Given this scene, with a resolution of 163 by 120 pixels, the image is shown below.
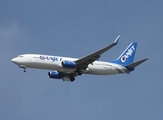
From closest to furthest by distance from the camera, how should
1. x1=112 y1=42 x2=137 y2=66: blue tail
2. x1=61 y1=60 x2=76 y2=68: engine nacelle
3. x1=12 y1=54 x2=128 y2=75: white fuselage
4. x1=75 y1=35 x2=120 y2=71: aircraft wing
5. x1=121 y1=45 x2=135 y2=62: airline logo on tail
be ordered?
1. x1=75 y1=35 x2=120 y2=71: aircraft wing
2. x1=12 y1=54 x2=128 y2=75: white fuselage
3. x1=61 y1=60 x2=76 y2=68: engine nacelle
4. x1=112 y1=42 x2=137 y2=66: blue tail
5. x1=121 y1=45 x2=135 y2=62: airline logo on tail

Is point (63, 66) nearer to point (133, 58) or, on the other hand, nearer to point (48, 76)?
point (48, 76)

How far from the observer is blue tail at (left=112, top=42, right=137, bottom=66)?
7381cm

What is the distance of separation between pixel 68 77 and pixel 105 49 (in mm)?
12108

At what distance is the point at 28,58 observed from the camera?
215 ft

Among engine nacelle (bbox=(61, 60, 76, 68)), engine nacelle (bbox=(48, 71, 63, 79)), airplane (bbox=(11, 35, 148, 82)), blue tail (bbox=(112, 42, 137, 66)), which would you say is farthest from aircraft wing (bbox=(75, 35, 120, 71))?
blue tail (bbox=(112, 42, 137, 66))

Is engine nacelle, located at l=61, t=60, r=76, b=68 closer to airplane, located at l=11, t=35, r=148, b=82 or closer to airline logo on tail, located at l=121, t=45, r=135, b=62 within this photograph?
airplane, located at l=11, t=35, r=148, b=82

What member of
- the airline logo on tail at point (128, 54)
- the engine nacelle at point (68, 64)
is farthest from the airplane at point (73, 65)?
the airline logo on tail at point (128, 54)

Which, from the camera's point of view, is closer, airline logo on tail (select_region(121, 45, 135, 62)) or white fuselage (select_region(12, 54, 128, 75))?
white fuselage (select_region(12, 54, 128, 75))

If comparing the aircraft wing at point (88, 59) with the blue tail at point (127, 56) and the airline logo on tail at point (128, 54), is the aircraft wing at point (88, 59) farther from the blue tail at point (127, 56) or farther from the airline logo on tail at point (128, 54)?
the airline logo on tail at point (128, 54)

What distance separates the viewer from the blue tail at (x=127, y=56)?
73812 millimetres

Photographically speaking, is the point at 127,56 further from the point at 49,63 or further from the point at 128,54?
the point at 49,63

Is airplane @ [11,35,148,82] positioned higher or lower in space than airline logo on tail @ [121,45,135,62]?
lower

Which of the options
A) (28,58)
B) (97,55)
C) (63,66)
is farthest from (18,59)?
(97,55)

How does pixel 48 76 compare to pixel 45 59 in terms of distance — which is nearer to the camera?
pixel 45 59
